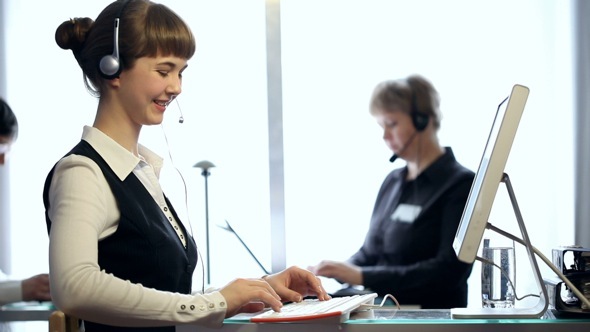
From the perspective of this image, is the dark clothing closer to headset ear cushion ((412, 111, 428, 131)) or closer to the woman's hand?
headset ear cushion ((412, 111, 428, 131))

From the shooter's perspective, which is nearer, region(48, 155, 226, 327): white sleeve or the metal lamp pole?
region(48, 155, 226, 327): white sleeve

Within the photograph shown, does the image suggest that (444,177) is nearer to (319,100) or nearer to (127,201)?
(319,100)

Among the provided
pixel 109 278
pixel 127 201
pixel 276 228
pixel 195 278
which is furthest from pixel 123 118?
pixel 195 278

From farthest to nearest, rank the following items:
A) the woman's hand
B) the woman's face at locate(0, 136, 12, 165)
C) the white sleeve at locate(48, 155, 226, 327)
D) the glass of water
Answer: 1. the woman's face at locate(0, 136, 12, 165)
2. the glass of water
3. the woman's hand
4. the white sleeve at locate(48, 155, 226, 327)

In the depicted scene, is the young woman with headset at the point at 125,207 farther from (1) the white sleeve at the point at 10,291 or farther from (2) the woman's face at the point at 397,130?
(1) the white sleeve at the point at 10,291

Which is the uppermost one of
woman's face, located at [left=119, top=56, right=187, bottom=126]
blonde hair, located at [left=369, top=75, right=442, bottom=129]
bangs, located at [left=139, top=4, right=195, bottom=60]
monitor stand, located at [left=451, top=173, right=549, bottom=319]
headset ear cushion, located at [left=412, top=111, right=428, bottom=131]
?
blonde hair, located at [left=369, top=75, right=442, bottom=129]

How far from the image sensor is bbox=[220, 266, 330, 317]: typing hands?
126 cm

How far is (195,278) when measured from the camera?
319cm

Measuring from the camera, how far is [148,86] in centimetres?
139

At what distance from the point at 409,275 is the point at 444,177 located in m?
0.41

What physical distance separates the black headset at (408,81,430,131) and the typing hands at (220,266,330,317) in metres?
1.57

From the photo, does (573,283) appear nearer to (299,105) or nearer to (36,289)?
(299,105)

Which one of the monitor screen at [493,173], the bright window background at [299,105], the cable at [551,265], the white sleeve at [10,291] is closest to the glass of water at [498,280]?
the cable at [551,265]

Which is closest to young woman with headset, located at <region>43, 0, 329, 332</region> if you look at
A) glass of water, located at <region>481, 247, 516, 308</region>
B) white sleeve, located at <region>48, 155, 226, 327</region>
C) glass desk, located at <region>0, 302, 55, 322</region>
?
white sleeve, located at <region>48, 155, 226, 327</region>
